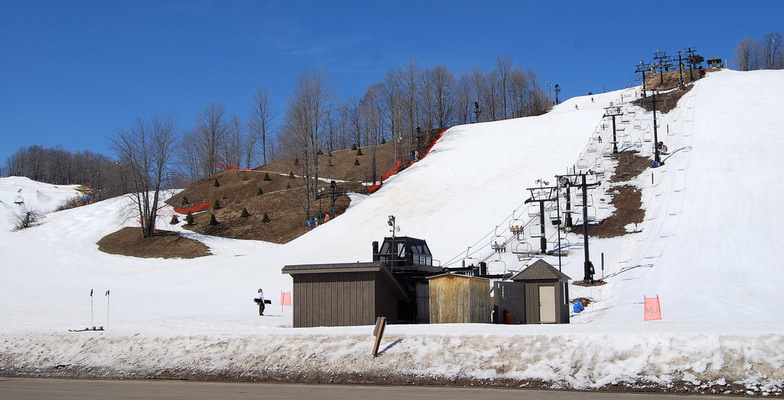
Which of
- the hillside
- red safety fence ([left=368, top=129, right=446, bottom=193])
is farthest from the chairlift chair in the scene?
red safety fence ([left=368, top=129, right=446, bottom=193])

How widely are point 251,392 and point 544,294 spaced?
46.7 ft

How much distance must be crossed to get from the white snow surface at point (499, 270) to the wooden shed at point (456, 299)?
3.63 metres

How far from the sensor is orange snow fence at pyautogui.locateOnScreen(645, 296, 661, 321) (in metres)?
24.6

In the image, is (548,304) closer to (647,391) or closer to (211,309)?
(647,391)

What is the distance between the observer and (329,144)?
12756 cm

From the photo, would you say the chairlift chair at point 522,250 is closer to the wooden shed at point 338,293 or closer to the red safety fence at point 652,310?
the red safety fence at point 652,310

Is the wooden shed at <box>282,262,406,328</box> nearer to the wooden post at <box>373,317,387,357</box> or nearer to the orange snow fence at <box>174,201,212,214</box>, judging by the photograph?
the wooden post at <box>373,317,387,357</box>

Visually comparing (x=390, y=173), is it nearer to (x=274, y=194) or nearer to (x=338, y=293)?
(x=274, y=194)

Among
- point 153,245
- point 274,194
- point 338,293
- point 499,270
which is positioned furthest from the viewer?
point 274,194

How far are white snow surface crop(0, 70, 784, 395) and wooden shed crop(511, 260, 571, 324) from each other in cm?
136

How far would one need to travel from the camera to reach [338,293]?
24969mm

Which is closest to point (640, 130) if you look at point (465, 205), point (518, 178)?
point (518, 178)

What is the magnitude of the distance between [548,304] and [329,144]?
104922 mm

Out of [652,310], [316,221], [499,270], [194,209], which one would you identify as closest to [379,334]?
[652,310]
